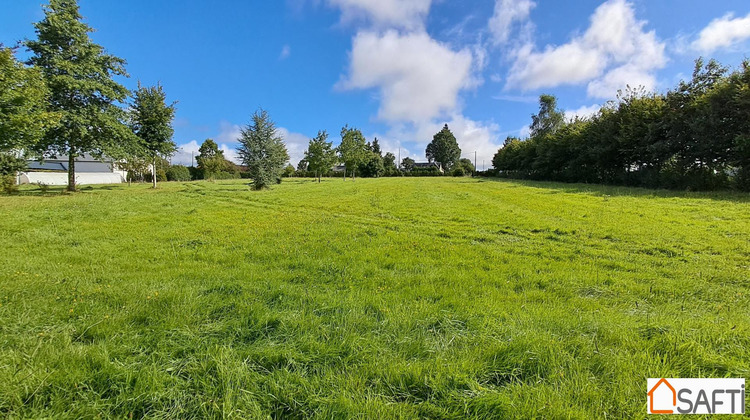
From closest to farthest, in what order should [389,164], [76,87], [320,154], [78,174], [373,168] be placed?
[76,87]
[320,154]
[78,174]
[373,168]
[389,164]

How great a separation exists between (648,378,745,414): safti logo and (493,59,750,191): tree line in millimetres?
21689

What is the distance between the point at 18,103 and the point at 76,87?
18.2 ft

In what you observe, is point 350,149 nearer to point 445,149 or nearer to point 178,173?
point 178,173

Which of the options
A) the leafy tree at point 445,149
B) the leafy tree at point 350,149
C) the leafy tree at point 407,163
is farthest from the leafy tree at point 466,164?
the leafy tree at point 350,149

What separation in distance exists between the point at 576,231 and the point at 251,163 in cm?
2389

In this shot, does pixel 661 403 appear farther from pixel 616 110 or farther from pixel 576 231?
pixel 616 110

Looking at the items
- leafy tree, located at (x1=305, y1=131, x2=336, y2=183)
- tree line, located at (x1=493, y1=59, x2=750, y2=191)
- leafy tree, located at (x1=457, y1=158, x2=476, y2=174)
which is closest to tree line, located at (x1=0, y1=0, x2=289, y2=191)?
leafy tree, located at (x1=305, y1=131, x2=336, y2=183)

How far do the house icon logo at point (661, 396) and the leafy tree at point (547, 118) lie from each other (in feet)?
185

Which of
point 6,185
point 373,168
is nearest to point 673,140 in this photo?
point 6,185

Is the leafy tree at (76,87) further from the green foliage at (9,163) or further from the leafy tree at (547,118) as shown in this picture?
the leafy tree at (547,118)

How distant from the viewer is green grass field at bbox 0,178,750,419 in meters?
2.05

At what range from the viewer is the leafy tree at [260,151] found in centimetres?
2489

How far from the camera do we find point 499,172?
195ft

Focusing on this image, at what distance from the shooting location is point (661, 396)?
214 centimetres
